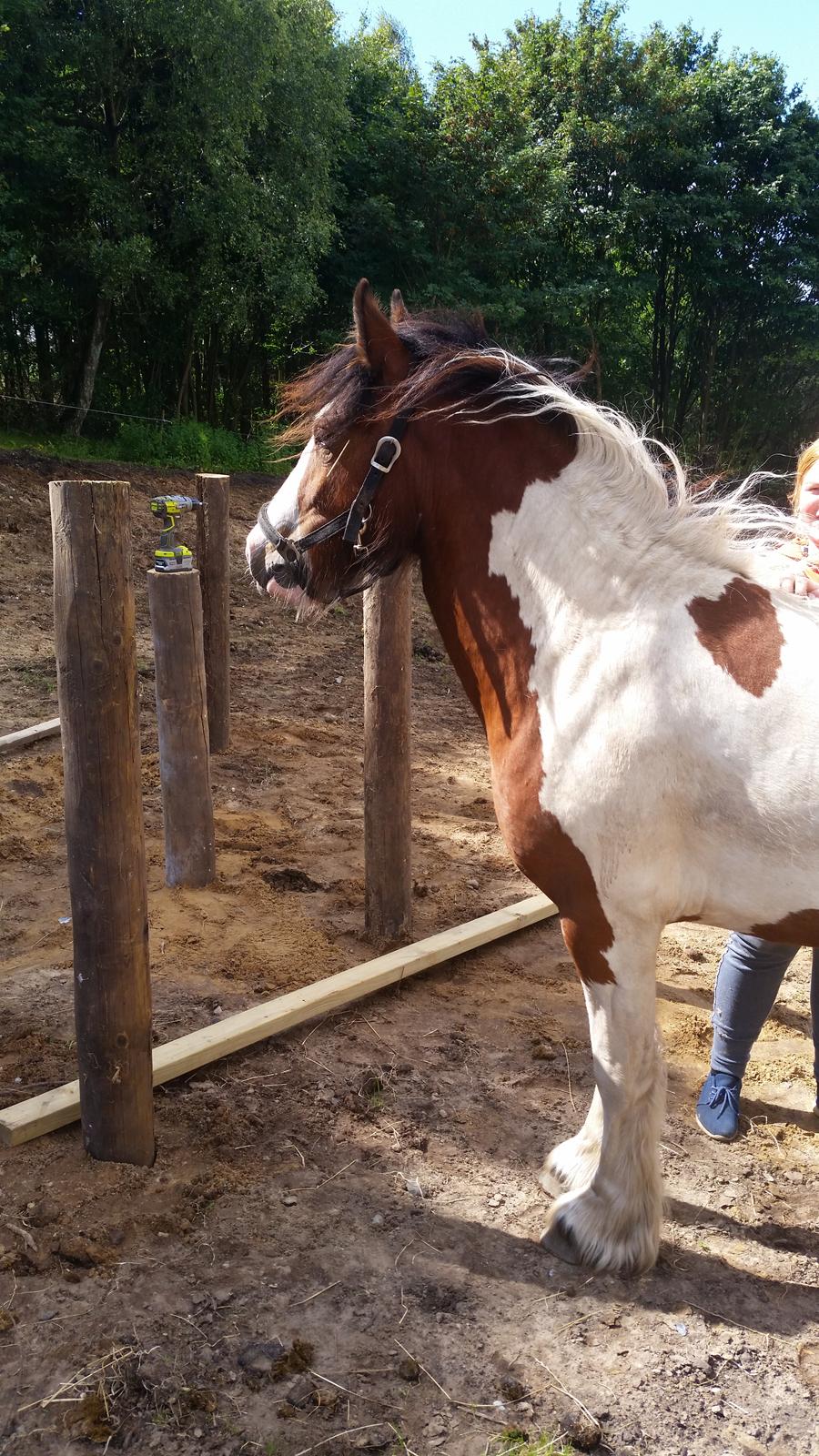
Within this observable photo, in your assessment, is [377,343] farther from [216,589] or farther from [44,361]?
[44,361]

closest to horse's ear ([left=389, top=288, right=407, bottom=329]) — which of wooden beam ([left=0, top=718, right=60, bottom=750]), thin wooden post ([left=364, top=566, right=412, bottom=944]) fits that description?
thin wooden post ([left=364, top=566, right=412, bottom=944])

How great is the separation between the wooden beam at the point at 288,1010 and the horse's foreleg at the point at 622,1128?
1.14 metres

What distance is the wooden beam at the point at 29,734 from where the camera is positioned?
18.5 feet

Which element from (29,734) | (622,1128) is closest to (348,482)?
(622,1128)

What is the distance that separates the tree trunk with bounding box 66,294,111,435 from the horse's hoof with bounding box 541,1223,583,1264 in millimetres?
14069

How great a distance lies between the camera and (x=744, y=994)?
109 inches

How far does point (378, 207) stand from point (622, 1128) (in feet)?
58.5

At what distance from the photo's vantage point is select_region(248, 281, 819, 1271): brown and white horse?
2.02 metres

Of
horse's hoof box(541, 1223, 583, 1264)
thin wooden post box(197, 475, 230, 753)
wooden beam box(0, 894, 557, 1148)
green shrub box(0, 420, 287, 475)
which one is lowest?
horse's hoof box(541, 1223, 583, 1264)

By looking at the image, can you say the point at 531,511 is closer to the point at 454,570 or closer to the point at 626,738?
the point at 454,570

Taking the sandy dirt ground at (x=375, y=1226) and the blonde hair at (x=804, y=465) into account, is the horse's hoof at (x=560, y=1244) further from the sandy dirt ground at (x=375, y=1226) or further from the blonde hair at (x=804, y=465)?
the blonde hair at (x=804, y=465)

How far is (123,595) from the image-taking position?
7.64 ft

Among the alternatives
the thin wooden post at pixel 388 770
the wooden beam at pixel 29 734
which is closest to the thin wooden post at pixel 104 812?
the thin wooden post at pixel 388 770

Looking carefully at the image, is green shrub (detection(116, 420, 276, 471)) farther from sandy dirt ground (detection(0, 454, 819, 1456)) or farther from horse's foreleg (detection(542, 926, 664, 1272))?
horse's foreleg (detection(542, 926, 664, 1272))
